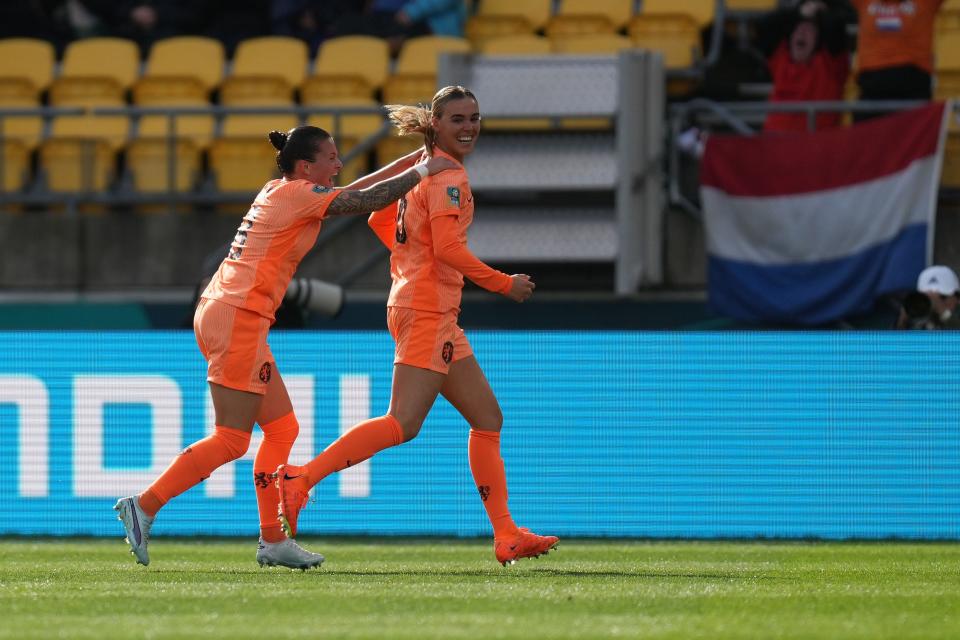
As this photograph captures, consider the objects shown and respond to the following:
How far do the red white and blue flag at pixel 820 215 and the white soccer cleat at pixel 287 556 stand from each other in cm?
580

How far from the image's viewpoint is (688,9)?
50.4 feet

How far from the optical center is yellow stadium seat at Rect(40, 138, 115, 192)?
48.7 feet

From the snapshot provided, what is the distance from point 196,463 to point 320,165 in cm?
141

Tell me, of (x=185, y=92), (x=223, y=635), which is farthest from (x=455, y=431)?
(x=185, y=92)

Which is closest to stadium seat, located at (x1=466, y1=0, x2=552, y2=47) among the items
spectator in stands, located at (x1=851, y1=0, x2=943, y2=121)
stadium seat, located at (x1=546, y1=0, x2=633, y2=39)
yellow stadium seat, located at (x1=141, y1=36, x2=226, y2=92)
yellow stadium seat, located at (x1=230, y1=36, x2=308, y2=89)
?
stadium seat, located at (x1=546, y1=0, x2=633, y2=39)

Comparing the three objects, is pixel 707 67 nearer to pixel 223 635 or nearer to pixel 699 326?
pixel 699 326

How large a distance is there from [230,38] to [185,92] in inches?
52.9

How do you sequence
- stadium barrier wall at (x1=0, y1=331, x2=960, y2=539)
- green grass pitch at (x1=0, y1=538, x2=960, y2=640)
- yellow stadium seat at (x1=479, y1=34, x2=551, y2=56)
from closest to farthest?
green grass pitch at (x1=0, y1=538, x2=960, y2=640), stadium barrier wall at (x1=0, y1=331, x2=960, y2=539), yellow stadium seat at (x1=479, y1=34, x2=551, y2=56)

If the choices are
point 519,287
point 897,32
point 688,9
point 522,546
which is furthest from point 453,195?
point 688,9

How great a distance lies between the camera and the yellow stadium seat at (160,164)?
1479cm

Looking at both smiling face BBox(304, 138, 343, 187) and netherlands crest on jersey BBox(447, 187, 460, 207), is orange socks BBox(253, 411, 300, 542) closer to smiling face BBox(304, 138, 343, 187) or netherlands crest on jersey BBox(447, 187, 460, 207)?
smiling face BBox(304, 138, 343, 187)

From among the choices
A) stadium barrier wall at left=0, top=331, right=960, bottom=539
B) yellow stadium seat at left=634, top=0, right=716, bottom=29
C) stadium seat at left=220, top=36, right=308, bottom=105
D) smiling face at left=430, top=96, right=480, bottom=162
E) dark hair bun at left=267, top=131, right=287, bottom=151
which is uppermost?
yellow stadium seat at left=634, top=0, right=716, bottom=29

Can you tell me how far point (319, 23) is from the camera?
1694 cm

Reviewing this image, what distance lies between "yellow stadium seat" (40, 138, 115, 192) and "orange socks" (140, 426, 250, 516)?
291 inches
